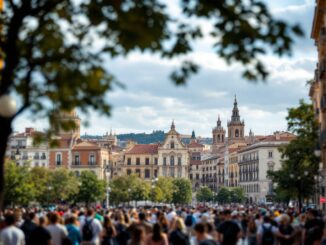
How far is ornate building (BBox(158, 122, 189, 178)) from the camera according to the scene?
591 feet

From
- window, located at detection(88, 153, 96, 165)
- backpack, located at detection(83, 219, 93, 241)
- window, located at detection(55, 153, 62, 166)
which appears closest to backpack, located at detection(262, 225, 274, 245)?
backpack, located at detection(83, 219, 93, 241)

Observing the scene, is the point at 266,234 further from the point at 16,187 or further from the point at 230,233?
the point at 16,187

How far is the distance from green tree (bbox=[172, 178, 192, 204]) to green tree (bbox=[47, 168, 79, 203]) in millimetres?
47623

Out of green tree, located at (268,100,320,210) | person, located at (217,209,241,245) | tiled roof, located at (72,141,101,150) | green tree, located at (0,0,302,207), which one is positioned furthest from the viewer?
tiled roof, located at (72,141,101,150)

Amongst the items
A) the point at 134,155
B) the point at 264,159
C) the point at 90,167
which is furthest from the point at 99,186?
the point at 134,155

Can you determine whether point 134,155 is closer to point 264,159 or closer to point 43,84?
point 264,159

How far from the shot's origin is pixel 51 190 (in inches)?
3839

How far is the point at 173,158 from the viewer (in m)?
180

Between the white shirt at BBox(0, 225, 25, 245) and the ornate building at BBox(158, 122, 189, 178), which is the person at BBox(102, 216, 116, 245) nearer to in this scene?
the white shirt at BBox(0, 225, 25, 245)

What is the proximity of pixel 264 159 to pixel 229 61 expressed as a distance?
145 m

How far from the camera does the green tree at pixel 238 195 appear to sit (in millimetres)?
161562

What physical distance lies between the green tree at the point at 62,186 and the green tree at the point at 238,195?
205ft

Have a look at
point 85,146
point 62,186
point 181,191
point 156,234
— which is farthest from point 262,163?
point 156,234

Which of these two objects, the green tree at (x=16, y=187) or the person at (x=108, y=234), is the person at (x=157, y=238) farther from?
the green tree at (x=16, y=187)
